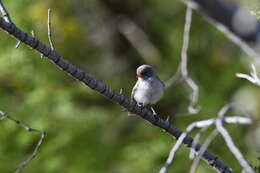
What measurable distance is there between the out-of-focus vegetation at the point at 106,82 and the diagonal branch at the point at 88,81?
2419 mm

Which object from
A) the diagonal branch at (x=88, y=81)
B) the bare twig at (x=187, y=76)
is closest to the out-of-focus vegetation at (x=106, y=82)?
the bare twig at (x=187, y=76)

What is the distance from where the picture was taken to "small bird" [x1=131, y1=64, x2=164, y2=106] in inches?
200

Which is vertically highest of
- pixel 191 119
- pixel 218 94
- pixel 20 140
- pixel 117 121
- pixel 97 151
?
pixel 218 94

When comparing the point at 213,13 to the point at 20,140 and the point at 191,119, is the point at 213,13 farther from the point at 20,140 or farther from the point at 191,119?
the point at 20,140

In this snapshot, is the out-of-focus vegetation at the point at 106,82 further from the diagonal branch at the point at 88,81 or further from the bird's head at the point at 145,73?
the diagonal branch at the point at 88,81

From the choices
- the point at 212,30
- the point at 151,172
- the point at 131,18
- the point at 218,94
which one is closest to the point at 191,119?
the point at 218,94

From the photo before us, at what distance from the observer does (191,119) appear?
7.04 metres

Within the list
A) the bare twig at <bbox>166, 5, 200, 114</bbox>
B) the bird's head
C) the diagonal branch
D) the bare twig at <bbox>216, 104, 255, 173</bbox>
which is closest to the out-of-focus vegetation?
the bird's head

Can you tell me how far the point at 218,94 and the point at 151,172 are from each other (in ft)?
4.76

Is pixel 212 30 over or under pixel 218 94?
over

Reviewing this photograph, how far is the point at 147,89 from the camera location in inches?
201

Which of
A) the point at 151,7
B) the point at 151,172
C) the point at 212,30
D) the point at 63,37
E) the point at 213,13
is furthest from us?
the point at 151,7

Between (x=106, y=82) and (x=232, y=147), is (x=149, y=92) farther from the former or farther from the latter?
(x=232, y=147)

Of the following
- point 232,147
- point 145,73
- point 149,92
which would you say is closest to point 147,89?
point 149,92
